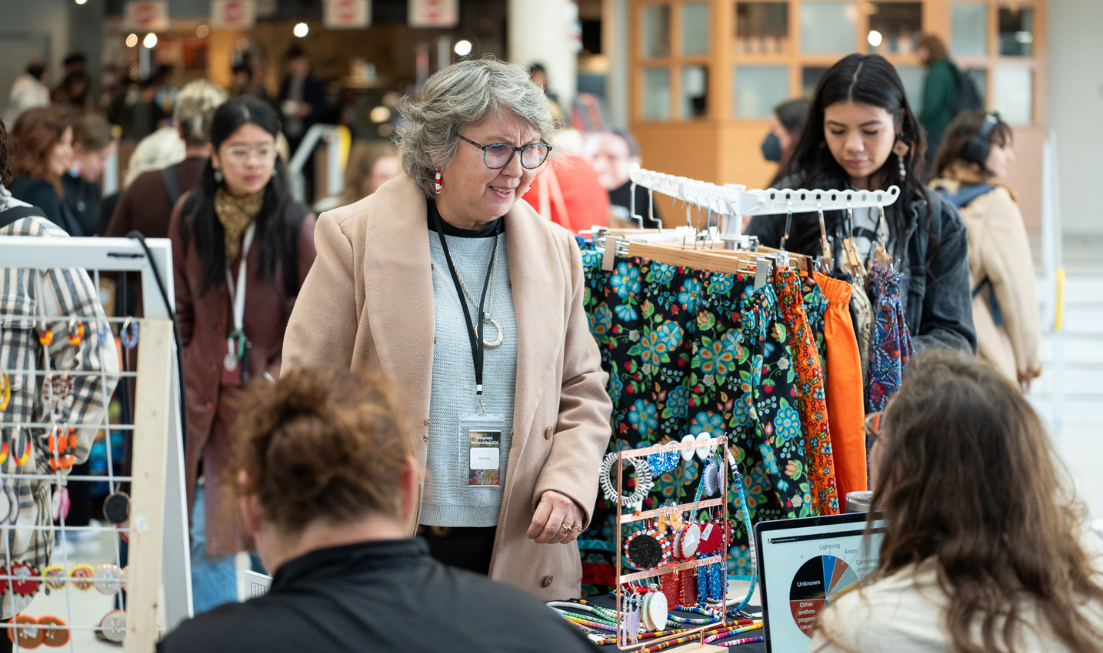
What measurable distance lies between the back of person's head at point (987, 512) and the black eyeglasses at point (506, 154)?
91cm

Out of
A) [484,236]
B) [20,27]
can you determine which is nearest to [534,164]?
[484,236]

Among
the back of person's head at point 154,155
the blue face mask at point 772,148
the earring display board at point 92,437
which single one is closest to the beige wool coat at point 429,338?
the earring display board at point 92,437

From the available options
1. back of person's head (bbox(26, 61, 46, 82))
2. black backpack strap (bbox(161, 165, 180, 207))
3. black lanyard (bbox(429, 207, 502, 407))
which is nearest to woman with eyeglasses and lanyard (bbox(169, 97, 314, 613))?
black backpack strap (bbox(161, 165, 180, 207))

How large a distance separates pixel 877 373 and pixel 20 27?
46.8 ft

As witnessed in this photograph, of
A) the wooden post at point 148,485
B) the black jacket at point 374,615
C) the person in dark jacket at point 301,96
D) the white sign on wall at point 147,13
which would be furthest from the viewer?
the white sign on wall at point 147,13

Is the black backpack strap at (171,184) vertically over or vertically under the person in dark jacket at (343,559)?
over

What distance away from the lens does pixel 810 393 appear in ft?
7.55

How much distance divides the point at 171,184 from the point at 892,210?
258 cm

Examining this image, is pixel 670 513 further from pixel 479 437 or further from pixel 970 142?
pixel 970 142

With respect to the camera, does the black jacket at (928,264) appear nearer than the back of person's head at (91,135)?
Yes

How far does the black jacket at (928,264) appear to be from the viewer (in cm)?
260

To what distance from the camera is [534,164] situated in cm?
205

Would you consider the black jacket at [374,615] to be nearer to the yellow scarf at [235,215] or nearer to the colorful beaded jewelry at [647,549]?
the colorful beaded jewelry at [647,549]

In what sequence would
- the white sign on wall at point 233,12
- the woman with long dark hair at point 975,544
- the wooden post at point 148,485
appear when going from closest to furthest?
the woman with long dark hair at point 975,544 < the wooden post at point 148,485 < the white sign on wall at point 233,12
